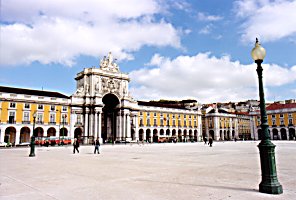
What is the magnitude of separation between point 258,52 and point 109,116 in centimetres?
7240

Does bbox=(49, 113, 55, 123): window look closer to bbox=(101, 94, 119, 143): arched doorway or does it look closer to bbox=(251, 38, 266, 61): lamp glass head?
bbox=(101, 94, 119, 143): arched doorway

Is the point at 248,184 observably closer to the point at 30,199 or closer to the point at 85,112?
the point at 30,199

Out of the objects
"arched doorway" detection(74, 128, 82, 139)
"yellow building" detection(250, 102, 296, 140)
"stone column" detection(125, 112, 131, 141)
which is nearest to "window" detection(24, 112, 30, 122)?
"arched doorway" detection(74, 128, 82, 139)

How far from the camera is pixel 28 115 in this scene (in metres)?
60.4

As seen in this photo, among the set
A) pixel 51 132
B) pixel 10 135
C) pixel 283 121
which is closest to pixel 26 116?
pixel 10 135

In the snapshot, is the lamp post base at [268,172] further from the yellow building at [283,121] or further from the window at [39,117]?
the yellow building at [283,121]

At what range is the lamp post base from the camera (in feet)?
22.9

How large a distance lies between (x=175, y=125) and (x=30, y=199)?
8543 centimetres

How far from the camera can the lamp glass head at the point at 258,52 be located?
8062 mm

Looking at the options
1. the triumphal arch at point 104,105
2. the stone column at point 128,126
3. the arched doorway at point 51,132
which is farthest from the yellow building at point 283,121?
the arched doorway at point 51,132

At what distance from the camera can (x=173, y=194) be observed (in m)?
6.97

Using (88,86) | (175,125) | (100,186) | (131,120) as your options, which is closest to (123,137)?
(131,120)

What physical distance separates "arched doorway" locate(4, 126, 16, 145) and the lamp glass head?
61507 mm

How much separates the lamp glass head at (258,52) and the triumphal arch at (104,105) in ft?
206
